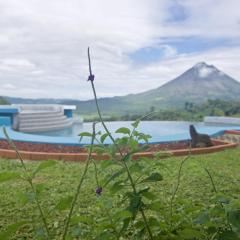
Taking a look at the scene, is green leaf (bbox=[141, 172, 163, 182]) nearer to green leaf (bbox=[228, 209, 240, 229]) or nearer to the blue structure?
green leaf (bbox=[228, 209, 240, 229])

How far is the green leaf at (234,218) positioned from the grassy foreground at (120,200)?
0.13 feet

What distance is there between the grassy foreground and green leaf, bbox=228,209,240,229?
0.04m

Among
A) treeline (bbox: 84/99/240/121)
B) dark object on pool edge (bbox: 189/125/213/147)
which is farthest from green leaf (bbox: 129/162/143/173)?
treeline (bbox: 84/99/240/121)

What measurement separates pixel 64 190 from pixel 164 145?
5.12 meters

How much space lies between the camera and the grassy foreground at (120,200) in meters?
1.42

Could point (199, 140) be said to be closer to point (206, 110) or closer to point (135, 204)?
→ point (135, 204)

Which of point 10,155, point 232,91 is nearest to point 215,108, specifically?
point 10,155

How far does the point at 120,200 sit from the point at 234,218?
61.2 inches

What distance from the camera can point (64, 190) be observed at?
4996mm

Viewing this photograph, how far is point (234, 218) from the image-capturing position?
4.11 feet

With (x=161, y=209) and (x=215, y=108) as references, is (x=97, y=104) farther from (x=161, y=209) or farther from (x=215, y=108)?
(x=215, y=108)

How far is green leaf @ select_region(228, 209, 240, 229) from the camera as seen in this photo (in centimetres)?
124

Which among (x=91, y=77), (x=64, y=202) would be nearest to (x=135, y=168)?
(x=64, y=202)

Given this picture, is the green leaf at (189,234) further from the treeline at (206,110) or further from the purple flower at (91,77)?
the treeline at (206,110)
